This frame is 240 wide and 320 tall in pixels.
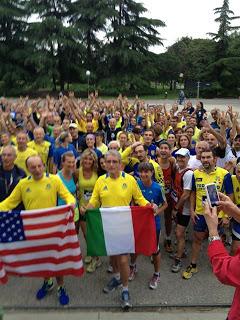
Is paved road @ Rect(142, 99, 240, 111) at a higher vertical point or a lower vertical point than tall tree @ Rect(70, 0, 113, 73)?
lower

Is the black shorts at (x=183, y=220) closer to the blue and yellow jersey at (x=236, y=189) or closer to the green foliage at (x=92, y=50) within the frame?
the blue and yellow jersey at (x=236, y=189)

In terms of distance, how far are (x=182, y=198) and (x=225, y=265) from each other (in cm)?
320

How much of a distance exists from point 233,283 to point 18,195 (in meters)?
3.16

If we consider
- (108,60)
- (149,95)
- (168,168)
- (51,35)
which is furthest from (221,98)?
(168,168)

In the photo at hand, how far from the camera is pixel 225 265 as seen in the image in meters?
2.65

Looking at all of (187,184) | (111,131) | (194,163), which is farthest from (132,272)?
(111,131)

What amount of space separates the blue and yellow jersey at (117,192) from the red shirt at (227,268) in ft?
7.75

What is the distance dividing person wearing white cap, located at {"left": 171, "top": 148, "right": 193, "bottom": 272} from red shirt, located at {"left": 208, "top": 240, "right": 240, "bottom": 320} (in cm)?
300

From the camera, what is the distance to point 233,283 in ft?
8.54

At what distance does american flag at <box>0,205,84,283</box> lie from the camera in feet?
15.5

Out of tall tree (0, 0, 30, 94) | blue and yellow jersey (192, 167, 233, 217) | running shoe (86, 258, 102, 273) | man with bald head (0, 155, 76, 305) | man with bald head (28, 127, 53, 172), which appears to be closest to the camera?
man with bald head (0, 155, 76, 305)

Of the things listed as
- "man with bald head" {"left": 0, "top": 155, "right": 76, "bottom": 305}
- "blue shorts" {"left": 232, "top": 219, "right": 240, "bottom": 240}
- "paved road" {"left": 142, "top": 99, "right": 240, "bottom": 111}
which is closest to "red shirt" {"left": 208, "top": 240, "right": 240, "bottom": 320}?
"man with bald head" {"left": 0, "top": 155, "right": 76, "bottom": 305}

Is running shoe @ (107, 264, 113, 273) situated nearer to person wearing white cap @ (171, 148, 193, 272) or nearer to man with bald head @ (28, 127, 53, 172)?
person wearing white cap @ (171, 148, 193, 272)

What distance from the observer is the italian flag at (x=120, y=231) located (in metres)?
5.11
